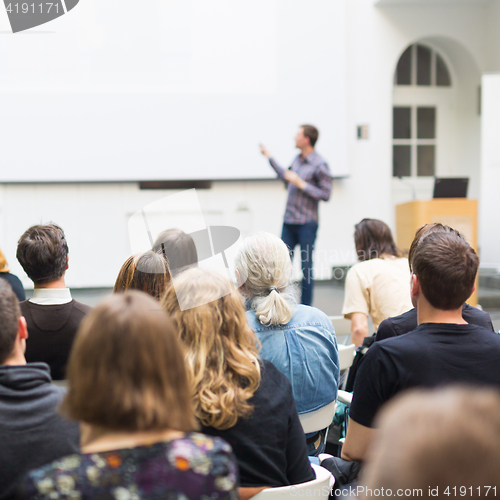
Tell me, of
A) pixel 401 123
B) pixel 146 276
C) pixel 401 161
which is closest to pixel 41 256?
pixel 146 276

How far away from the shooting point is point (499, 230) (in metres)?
5.04

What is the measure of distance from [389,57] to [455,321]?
199 inches

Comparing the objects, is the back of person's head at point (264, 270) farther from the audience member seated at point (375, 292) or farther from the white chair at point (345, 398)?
the audience member seated at point (375, 292)

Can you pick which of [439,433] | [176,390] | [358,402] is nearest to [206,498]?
[176,390]

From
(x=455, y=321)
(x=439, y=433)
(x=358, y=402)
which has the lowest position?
(x=358, y=402)

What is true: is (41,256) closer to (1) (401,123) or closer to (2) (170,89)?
(2) (170,89)

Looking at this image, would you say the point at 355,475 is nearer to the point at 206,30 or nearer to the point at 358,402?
Answer: the point at 358,402

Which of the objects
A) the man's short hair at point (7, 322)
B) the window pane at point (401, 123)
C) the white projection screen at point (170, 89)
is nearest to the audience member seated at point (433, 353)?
the man's short hair at point (7, 322)

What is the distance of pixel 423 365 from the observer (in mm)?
1159

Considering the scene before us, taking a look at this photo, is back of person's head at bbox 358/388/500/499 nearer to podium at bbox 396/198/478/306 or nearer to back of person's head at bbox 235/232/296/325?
back of person's head at bbox 235/232/296/325

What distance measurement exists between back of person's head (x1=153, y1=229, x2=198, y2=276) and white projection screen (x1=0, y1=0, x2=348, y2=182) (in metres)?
3.38

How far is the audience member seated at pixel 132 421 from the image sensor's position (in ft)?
2.15

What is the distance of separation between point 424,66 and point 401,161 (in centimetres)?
120

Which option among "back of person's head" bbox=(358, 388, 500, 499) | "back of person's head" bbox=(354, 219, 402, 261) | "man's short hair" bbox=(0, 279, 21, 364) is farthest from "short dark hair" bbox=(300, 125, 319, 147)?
"back of person's head" bbox=(358, 388, 500, 499)
